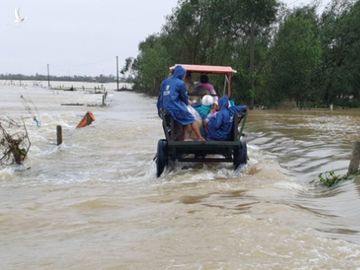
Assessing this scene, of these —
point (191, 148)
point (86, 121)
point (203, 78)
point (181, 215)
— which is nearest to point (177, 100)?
point (191, 148)

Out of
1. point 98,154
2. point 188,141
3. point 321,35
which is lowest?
point 98,154

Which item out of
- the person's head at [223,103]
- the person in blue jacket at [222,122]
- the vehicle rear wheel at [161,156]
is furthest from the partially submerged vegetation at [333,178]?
the vehicle rear wheel at [161,156]

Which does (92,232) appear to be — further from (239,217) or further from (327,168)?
(327,168)

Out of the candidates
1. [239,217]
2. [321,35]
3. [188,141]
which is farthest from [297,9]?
[239,217]

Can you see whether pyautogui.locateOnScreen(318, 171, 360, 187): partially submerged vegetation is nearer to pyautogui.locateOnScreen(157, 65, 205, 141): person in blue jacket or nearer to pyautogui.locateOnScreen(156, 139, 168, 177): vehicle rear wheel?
pyautogui.locateOnScreen(157, 65, 205, 141): person in blue jacket

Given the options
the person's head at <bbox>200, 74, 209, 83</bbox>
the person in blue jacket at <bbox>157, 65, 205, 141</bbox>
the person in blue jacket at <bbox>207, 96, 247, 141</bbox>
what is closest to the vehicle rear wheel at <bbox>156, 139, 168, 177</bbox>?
the person in blue jacket at <bbox>157, 65, 205, 141</bbox>

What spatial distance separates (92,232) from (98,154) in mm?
9797

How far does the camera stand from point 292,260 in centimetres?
528

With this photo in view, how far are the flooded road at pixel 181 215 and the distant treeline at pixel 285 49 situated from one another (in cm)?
2466

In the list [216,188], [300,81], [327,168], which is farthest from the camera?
[300,81]

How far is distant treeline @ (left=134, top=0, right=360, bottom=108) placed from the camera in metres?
38.2

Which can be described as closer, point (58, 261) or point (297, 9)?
point (58, 261)

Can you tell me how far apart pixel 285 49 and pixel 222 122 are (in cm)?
2939

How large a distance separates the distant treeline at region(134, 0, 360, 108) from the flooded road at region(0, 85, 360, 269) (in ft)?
80.9
